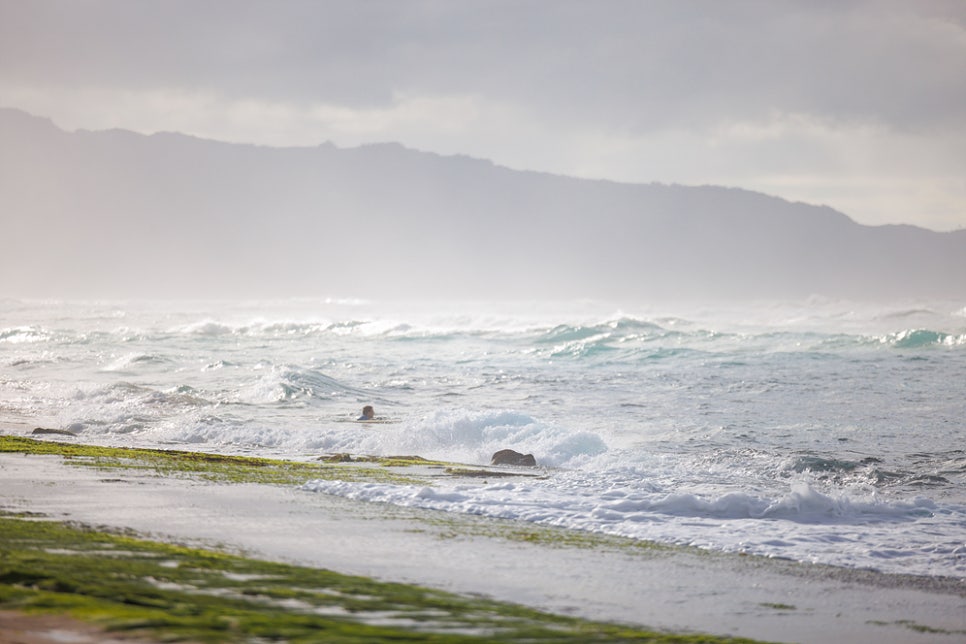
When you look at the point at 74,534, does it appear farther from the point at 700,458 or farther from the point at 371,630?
the point at 700,458

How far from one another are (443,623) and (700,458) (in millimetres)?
12709

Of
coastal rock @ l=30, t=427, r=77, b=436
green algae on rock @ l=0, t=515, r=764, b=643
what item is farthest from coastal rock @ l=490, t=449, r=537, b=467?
green algae on rock @ l=0, t=515, r=764, b=643

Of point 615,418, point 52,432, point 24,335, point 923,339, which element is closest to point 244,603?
point 52,432

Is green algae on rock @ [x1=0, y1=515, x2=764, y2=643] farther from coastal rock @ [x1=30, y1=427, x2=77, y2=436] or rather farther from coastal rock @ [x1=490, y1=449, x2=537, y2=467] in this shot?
coastal rock @ [x1=30, y1=427, x2=77, y2=436]

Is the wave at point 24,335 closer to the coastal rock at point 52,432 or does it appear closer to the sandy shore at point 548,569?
the coastal rock at point 52,432

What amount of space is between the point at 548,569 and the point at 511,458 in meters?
9.89

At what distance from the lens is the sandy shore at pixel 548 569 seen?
22.2ft

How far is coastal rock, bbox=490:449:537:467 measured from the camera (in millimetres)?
17609

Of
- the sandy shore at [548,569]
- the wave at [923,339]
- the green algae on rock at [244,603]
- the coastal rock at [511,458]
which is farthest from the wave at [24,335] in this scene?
the green algae on rock at [244,603]

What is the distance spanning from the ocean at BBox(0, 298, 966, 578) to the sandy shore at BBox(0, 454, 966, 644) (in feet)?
3.38

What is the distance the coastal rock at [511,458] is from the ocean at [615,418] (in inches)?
9.9

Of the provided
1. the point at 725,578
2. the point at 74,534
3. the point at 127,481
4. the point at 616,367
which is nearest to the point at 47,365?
the point at 616,367

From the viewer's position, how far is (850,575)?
8.62 m

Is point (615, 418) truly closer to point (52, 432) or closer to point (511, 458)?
point (511, 458)
